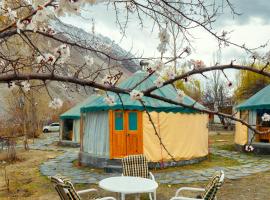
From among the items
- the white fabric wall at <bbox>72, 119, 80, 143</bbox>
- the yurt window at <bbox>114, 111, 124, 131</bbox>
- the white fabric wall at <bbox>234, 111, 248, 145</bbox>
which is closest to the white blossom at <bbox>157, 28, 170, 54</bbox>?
the yurt window at <bbox>114, 111, 124, 131</bbox>

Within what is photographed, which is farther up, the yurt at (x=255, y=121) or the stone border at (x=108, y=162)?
the yurt at (x=255, y=121)

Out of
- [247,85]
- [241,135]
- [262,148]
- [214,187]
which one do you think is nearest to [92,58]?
[214,187]

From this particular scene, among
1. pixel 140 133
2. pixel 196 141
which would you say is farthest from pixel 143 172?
pixel 196 141

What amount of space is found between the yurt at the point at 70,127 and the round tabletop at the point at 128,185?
13.1 meters

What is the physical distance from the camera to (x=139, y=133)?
36.0 ft

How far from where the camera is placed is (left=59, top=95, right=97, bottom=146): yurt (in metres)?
19.7

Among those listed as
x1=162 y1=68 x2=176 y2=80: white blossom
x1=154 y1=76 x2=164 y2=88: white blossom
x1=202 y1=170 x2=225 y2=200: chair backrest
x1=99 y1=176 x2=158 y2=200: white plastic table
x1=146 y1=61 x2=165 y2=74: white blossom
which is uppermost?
x1=146 y1=61 x2=165 y2=74: white blossom

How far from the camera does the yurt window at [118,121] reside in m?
11.1

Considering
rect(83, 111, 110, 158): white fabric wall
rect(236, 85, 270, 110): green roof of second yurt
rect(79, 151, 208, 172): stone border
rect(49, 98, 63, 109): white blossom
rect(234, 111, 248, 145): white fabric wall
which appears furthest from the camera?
rect(234, 111, 248, 145): white fabric wall

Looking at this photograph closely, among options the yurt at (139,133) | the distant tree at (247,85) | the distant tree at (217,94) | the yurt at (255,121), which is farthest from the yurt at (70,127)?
the distant tree at (217,94)

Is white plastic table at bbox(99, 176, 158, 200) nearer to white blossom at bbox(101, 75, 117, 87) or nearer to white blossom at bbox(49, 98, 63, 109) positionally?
white blossom at bbox(49, 98, 63, 109)

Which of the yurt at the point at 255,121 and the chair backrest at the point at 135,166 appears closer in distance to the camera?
the chair backrest at the point at 135,166

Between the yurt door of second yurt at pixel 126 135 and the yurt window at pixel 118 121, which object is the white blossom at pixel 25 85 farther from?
the yurt window at pixel 118 121

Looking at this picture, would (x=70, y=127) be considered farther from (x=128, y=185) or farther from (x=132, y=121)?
(x=128, y=185)
